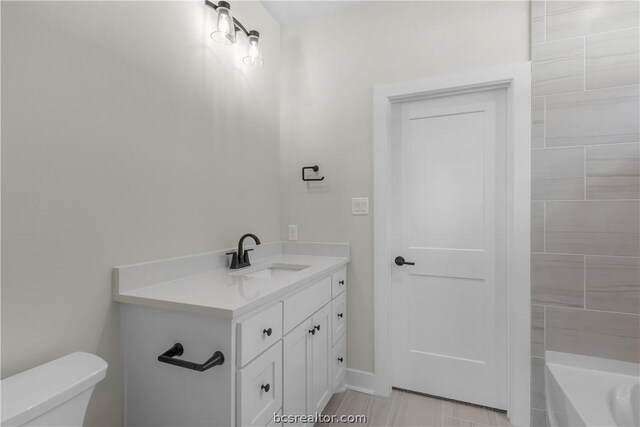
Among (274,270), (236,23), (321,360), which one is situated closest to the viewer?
(321,360)

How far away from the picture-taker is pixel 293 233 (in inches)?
87.5

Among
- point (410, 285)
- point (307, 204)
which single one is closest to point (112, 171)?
point (307, 204)

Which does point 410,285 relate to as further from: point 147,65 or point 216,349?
point 147,65

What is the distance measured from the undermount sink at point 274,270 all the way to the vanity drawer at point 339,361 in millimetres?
518

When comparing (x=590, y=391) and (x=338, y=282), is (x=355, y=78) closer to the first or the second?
(x=338, y=282)

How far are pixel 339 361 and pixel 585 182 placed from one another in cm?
168

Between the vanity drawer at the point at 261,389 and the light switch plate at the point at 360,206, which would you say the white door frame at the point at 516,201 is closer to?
the light switch plate at the point at 360,206

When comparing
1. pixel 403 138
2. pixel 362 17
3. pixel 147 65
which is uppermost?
pixel 362 17

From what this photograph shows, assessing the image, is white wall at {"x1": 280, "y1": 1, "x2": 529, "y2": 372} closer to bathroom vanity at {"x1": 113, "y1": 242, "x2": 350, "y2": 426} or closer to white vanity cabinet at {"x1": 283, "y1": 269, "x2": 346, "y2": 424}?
white vanity cabinet at {"x1": 283, "y1": 269, "x2": 346, "y2": 424}

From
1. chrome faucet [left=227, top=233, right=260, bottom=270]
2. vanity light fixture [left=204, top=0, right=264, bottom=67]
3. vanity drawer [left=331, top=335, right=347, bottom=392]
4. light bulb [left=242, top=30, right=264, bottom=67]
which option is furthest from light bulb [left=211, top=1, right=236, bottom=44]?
vanity drawer [left=331, top=335, right=347, bottom=392]

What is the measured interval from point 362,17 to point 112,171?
1826 mm

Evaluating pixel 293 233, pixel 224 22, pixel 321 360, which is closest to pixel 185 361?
pixel 321 360

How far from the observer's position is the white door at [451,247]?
5.98 feet

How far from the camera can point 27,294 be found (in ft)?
3.04
